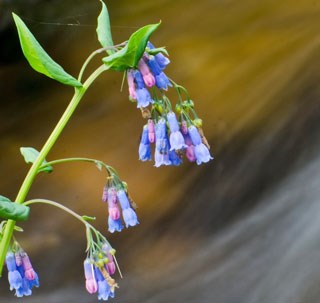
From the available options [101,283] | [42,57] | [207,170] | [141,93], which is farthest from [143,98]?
[207,170]

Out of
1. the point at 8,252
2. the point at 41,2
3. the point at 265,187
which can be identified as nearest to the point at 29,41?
the point at 8,252

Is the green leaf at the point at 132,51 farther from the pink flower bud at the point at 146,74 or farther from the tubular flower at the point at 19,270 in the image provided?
the tubular flower at the point at 19,270

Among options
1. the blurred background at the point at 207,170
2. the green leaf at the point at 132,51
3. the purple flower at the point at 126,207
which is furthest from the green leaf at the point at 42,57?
the blurred background at the point at 207,170

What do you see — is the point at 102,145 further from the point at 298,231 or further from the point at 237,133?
the point at 298,231

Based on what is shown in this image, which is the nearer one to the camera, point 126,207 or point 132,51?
point 132,51

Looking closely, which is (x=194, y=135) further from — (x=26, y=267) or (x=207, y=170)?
(x=207, y=170)
